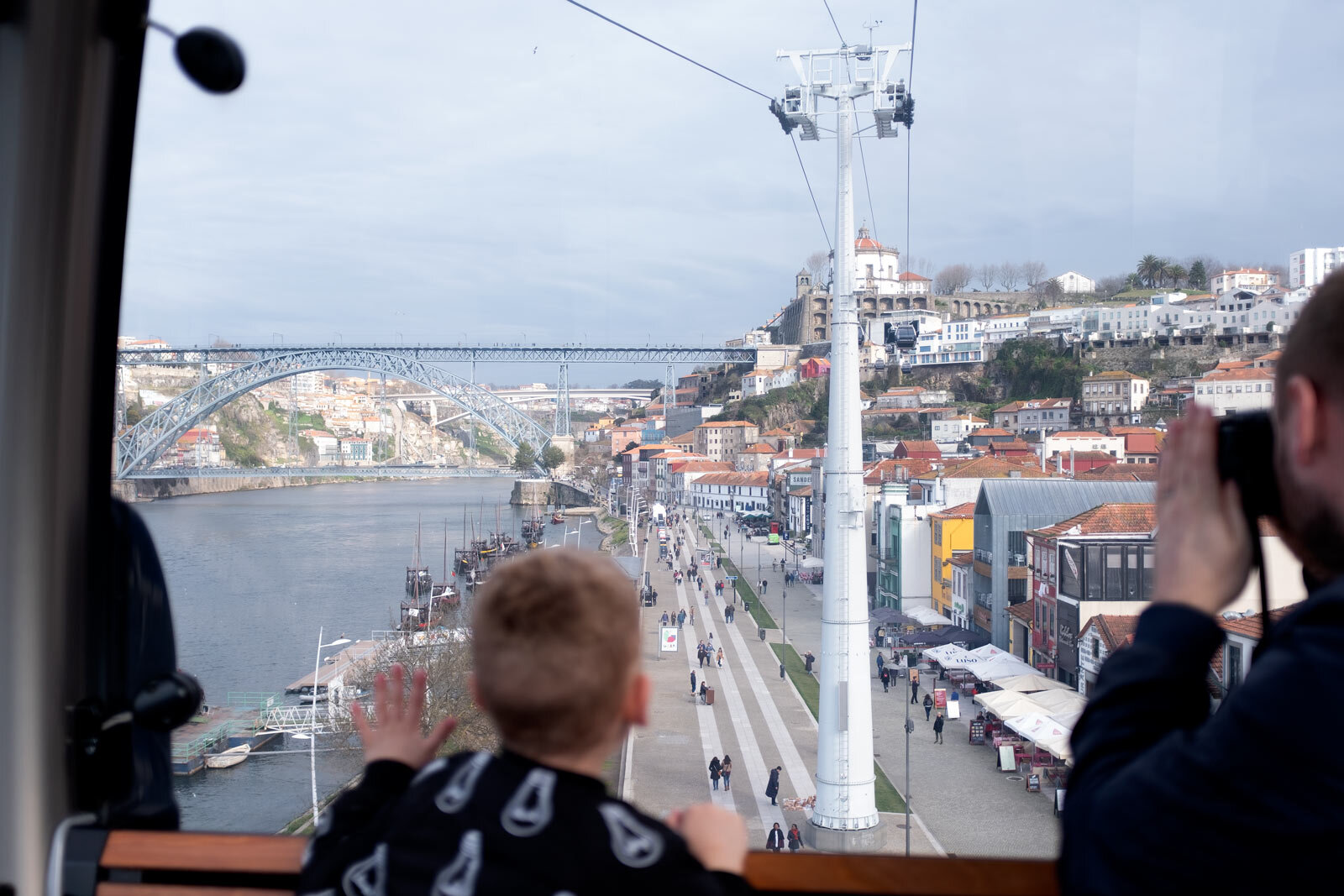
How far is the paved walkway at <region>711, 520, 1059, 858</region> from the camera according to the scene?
318 centimetres

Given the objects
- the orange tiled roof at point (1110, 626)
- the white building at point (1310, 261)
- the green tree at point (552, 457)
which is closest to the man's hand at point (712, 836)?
the white building at point (1310, 261)

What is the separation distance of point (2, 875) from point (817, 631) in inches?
232

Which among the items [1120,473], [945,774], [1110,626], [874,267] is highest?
[874,267]

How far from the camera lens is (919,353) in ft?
45.3

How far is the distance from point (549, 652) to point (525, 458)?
42.5 ft

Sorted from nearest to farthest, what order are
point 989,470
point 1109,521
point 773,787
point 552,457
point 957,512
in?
point 1109,521 < point 773,787 < point 989,470 < point 957,512 < point 552,457

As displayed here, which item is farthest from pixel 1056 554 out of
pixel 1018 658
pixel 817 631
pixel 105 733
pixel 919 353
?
pixel 919 353

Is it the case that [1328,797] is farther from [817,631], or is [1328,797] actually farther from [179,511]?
[817,631]

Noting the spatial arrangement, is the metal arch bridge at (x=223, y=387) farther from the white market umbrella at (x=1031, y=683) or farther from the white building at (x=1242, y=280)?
the white market umbrella at (x=1031, y=683)

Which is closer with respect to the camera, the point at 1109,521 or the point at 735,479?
the point at 1109,521

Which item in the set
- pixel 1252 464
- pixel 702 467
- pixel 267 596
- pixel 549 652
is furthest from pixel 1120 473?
pixel 702 467

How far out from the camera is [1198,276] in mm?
1795

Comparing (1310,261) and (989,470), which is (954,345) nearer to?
(989,470)

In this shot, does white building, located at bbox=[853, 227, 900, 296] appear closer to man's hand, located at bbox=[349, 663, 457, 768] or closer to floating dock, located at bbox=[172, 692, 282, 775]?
floating dock, located at bbox=[172, 692, 282, 775]
